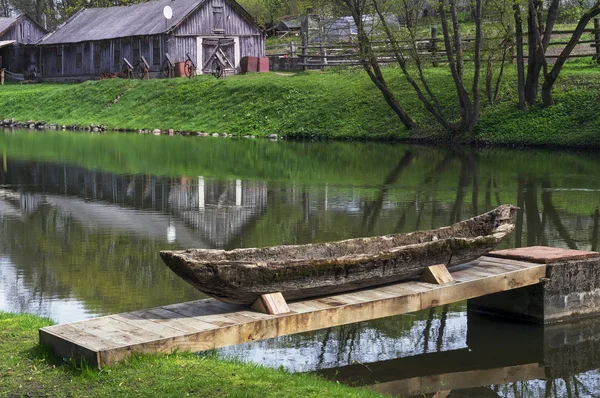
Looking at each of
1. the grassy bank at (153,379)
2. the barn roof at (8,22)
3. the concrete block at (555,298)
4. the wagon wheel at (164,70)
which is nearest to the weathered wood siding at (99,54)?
the wagon wheel at (164,70)

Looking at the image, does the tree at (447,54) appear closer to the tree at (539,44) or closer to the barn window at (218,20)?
the tree at (539,44)

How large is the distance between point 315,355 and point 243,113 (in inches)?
1496

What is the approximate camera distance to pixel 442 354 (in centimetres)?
1098

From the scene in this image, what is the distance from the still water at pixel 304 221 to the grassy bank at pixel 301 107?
90.6 inches

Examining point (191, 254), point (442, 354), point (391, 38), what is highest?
point (391, 38)

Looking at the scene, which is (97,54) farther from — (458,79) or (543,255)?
(543,255)

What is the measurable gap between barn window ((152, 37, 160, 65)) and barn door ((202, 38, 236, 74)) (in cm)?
288

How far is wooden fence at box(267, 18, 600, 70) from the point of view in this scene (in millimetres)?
39950

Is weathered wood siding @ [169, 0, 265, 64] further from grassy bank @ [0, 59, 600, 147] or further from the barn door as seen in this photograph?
grassy bank @ [0, 59, 600, 147]

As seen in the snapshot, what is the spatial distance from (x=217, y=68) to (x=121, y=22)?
37.1ft

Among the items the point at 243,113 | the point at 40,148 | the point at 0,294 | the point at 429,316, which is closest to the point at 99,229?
the point at 0,294

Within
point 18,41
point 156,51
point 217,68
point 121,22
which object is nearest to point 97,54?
point 121,22

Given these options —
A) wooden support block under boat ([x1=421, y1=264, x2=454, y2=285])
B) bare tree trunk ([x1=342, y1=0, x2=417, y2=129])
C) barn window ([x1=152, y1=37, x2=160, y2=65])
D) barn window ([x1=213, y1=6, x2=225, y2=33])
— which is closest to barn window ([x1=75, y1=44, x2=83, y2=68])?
barn window ([x1=152, y1=37, x2=160, y2=65])

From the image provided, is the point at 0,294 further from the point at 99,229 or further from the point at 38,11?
the point at 38,11
